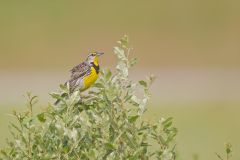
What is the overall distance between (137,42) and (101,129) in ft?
84.7

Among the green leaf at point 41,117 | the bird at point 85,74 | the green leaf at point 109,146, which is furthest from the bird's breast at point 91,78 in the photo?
the green leaf at point 109,146

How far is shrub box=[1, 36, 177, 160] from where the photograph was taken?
170 inches

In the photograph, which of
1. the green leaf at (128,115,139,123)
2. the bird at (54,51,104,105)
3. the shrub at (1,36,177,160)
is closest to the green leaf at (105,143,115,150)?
the shrub at (1,36,177,160)

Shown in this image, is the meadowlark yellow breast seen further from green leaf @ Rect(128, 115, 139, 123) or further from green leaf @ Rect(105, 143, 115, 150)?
green leaf @ Rect(105, 143, 115, 150)

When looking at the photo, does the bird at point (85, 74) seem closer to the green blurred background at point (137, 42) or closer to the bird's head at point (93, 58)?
the bird's head at point (93, 58)

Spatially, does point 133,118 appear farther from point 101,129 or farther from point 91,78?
point 91,78

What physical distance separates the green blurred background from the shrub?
647 inches

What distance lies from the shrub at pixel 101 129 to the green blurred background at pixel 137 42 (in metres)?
16.4

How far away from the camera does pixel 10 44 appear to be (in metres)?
32.5

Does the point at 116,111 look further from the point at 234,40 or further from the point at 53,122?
the point at 234,40

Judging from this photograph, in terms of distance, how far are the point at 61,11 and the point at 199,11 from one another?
3.98 meters

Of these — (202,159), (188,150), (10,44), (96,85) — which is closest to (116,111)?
(96,85)

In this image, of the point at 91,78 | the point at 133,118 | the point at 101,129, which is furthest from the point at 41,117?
the point at 91,78

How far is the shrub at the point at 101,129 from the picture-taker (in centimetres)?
432
